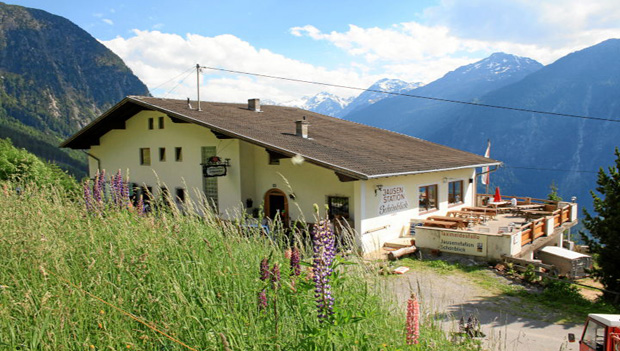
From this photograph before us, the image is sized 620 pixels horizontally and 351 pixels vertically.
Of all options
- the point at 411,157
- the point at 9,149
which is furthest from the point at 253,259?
the point at 9,149

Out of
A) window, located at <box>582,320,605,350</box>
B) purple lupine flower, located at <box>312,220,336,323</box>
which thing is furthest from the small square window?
purple lupine flower, located at <box>312,220,336,323</box>

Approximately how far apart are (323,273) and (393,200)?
Result: 41.5 feet

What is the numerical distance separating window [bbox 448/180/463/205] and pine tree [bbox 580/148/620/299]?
7.96 meters

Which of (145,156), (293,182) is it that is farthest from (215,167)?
(145,156)

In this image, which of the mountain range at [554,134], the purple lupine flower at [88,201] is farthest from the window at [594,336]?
the mountain range at [554,134]

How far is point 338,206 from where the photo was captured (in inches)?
575

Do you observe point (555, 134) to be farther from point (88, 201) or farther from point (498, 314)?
point (88, 201)

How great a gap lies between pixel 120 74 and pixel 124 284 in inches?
8084

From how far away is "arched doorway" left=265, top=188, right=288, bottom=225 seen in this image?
53.4ft

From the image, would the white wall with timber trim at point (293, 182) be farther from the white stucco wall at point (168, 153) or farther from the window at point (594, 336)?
the window at point (594, 336)

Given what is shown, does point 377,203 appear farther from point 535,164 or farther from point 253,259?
point 535,164

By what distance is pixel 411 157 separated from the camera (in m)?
17.7

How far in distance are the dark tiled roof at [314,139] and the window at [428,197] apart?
3.41 ft

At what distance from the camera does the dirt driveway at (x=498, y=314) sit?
7.78 meters
